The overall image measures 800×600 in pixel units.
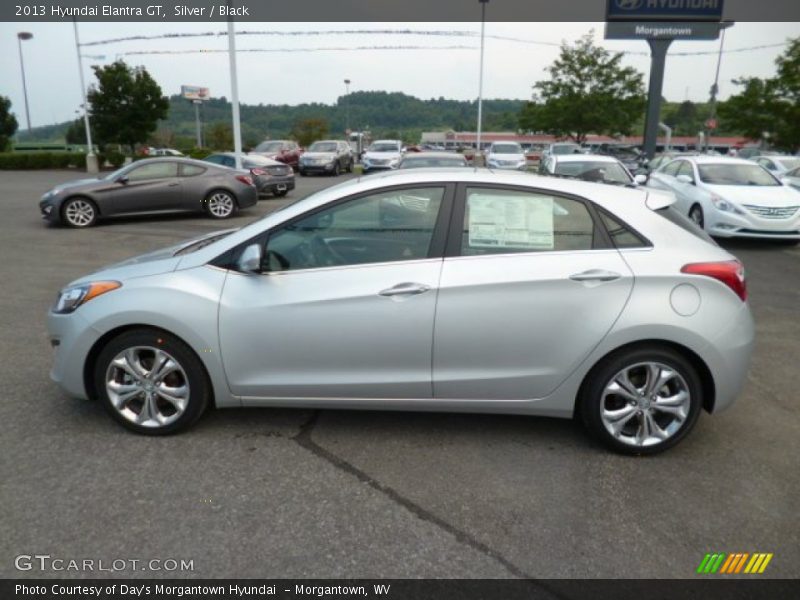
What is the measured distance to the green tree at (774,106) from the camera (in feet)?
87.3

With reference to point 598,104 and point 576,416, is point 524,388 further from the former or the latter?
point 598,104

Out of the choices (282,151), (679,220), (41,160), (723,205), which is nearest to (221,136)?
(41,160)

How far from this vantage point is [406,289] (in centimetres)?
322

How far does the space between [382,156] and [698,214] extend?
44.0 feet

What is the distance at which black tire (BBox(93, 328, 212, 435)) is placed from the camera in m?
3.42

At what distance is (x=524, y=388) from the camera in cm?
335

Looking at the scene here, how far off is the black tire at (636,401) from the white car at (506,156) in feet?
66.0

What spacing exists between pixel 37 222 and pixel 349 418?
11811 millimetres

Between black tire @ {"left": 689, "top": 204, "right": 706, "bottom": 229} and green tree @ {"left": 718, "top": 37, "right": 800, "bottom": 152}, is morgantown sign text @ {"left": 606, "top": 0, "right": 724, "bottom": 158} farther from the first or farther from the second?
black tire @ {"left": 689, "top": 204, "right": 706, "bottom": 229}

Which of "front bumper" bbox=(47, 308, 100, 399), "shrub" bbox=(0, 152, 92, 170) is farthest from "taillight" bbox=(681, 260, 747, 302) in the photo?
"shrub" bbox=(0, 152, 92, 170)

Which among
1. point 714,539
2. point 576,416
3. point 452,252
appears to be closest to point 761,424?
point 576,416

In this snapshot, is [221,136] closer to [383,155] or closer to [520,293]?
[383,155]

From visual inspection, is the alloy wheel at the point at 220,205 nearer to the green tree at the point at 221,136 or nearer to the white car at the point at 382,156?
the white car at the point at 382,156

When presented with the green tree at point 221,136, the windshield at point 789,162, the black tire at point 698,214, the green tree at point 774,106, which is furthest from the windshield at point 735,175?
the green tree at point 221,136
